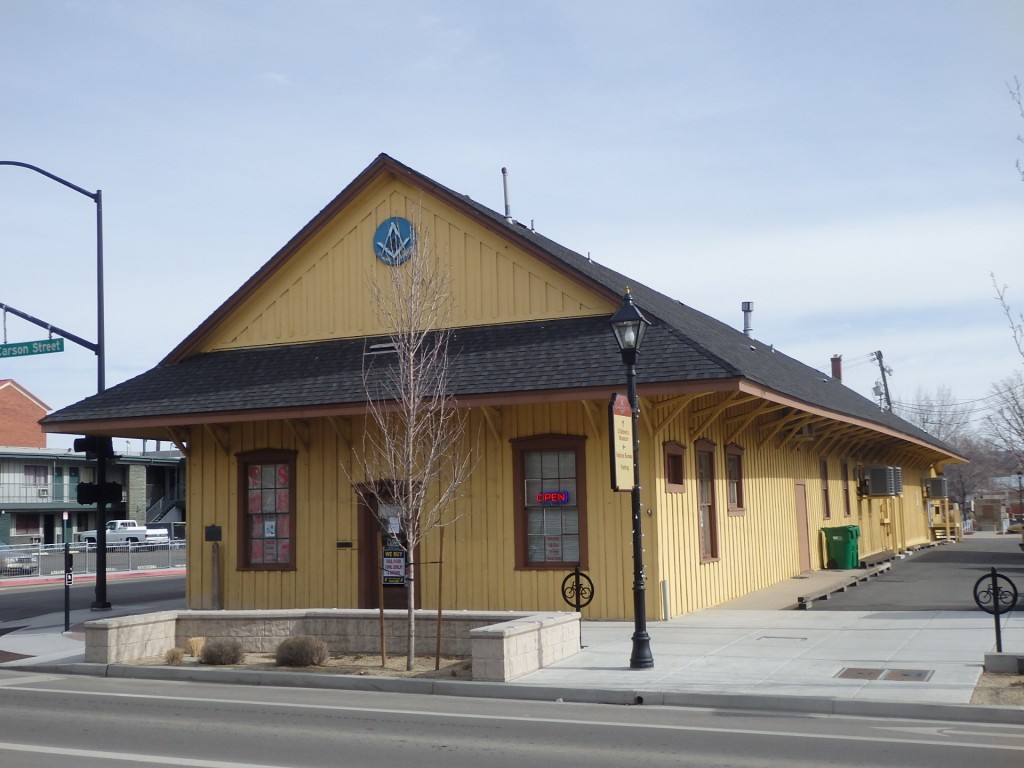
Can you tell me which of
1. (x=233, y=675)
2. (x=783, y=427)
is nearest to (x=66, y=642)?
(x=233, y=675)

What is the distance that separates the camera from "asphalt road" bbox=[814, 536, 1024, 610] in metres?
19.0

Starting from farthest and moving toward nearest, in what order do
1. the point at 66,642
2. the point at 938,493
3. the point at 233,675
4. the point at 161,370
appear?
the point at 938,493, the point at 161,370, the point at 66,642, the point at 233,675

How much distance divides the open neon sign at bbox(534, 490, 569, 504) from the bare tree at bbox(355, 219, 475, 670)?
4.21 ft

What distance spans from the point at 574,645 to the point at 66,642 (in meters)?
8.46

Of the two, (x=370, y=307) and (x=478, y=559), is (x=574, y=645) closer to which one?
(x=478, y=559)

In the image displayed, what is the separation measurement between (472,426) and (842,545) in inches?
523

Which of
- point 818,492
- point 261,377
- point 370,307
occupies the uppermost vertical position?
point 370,307

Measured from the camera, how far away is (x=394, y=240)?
67.5ft

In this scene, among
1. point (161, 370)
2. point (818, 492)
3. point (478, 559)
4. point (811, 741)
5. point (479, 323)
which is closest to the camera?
point (811, 741)

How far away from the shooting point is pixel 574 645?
14273 mm

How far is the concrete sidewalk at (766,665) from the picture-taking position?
10.8m

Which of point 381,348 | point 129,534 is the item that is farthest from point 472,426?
point 129,534

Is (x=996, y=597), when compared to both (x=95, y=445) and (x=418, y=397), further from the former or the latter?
(x=95, y=445)

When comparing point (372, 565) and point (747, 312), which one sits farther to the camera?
point (747, 312)
